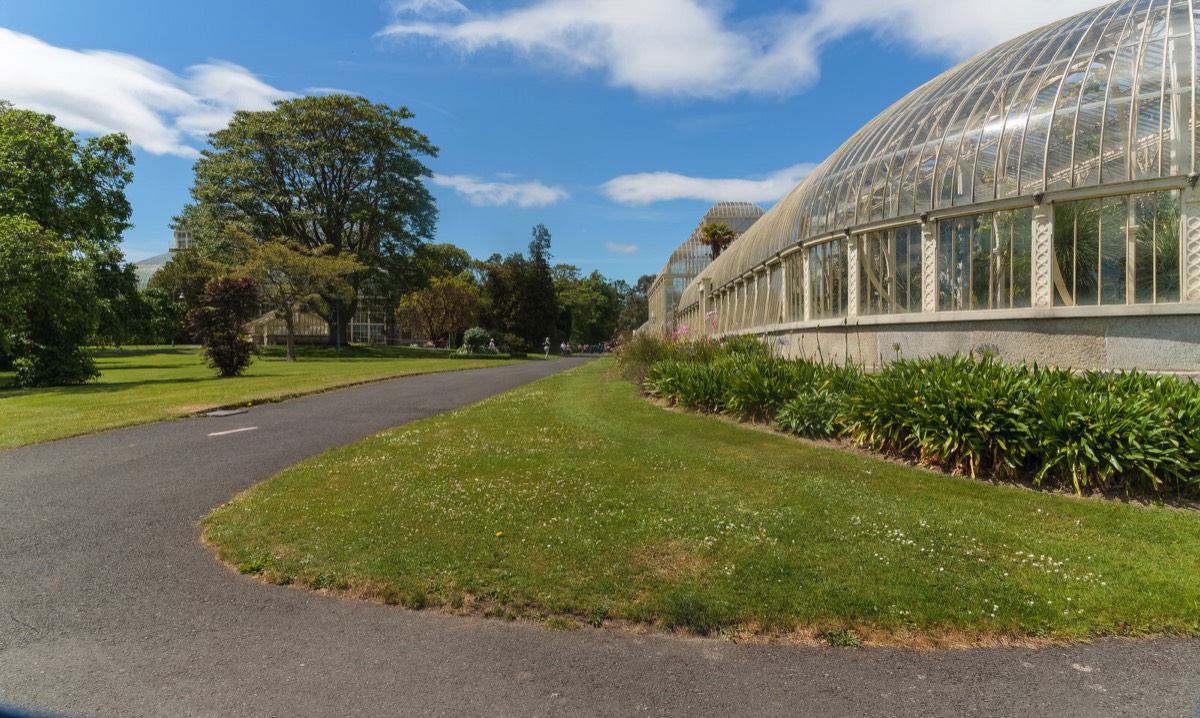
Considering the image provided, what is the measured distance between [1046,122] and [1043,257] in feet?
7.86

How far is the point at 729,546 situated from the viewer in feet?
15.6

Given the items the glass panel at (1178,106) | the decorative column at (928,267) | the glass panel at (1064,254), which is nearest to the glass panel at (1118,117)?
the glass panel at (1178,106)

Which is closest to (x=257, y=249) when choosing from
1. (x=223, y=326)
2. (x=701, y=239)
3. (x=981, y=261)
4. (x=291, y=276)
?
(x=291, y=276)

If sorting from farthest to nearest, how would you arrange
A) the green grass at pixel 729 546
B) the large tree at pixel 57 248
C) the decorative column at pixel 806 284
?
1. the large tree at pixel 57 248
2. the decorative column at pixel 806 284
3. the green grass at pixel 729 546

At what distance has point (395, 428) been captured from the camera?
35.4ft

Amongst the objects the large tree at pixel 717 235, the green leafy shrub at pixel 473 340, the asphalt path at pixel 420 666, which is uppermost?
the large tree at pixel 717 235

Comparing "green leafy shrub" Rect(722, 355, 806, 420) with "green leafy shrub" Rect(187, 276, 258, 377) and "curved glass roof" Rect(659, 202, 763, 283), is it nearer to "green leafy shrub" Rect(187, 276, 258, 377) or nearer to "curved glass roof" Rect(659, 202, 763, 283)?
"green leafy shrub" Rect(187, 276, 258, 377)

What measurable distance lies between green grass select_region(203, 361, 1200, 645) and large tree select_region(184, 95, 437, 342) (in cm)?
3882

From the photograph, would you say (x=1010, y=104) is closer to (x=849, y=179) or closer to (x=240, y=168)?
(x=849, y=179)

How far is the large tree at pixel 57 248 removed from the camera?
1936 cm

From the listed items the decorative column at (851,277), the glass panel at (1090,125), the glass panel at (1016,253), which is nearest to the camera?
the glass panel at (1090,125)

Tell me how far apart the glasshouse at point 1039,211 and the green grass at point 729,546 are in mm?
4710

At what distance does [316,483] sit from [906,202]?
1169cm

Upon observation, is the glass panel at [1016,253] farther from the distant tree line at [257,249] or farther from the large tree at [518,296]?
the large tree at [518,296]
